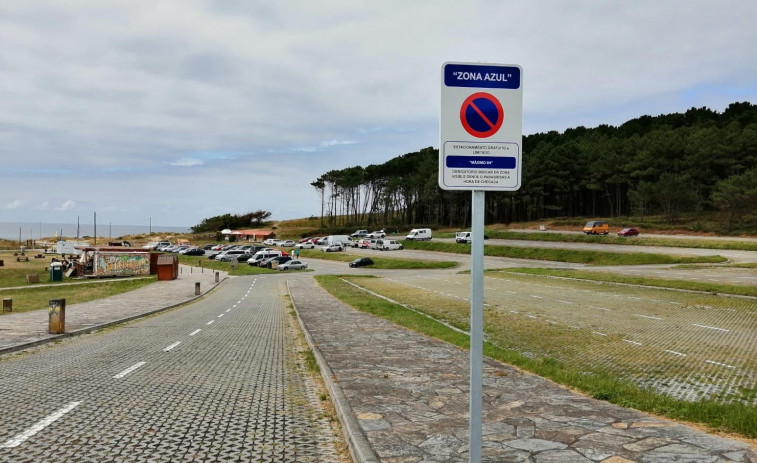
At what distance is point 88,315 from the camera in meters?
21.7

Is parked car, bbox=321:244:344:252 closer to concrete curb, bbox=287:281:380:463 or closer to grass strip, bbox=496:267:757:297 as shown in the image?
grass strip, bbox=496:267:757:297

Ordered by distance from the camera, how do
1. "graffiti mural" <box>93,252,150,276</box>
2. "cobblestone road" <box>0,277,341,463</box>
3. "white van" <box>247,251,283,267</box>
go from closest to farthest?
"cobblestone road" <box>0,277,341,463</box>
"graffiti mural" <box>93,252,150,276</box>
"white van" <box>247,251,283,267</box>

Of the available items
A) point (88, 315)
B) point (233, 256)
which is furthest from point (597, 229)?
point (88, 315)

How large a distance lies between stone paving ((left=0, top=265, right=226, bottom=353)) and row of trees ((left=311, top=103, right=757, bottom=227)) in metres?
67.3

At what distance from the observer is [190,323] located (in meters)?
19.0

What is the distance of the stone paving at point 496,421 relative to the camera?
5121 millimetres

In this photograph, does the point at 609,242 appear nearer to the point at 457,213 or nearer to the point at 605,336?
the point at 605,336

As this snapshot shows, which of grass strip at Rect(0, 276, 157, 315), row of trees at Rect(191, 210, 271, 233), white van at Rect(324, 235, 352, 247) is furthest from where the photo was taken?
row of trees at Rect(191, 210, 271, 233)

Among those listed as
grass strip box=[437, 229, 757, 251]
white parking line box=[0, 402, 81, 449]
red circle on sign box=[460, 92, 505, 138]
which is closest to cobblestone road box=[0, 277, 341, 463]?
white parking line box=[0, 402, 81, 449]

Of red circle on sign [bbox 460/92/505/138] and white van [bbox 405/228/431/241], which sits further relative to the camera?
white van [bbox 405/228/431/241]

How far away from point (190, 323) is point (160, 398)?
1173 centimetres

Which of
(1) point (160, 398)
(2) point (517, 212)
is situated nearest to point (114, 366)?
(1) point (160, 398)

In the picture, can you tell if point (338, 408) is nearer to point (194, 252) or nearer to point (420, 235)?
point (420, 235)

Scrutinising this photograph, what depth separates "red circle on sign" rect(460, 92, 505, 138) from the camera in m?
3.80
